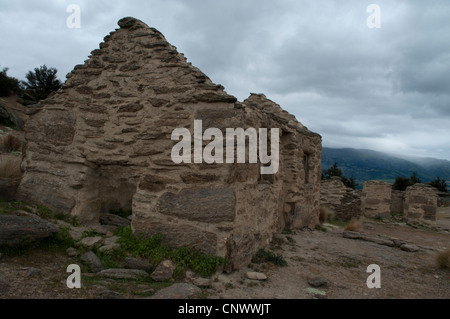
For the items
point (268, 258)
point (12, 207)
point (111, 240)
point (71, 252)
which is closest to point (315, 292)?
point (268, 258)

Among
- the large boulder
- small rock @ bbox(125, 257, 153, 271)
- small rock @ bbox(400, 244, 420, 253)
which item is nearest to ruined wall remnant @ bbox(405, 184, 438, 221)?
small rock @ bbox(400, 244, 420, 253)

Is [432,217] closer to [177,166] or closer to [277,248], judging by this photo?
[277,248]

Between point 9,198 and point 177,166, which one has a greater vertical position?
point 177,166

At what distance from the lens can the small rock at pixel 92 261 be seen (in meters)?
3.45

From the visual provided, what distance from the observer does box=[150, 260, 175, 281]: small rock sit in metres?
3.32

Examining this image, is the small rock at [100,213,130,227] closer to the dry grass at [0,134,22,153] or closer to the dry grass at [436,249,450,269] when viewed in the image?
the dry grass at [0,134,22,153]

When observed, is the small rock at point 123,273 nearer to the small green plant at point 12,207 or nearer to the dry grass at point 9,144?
the small green plant at point 12,207

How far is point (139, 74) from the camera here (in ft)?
14.8

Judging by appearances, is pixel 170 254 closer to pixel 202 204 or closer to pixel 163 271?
pixel 163 271

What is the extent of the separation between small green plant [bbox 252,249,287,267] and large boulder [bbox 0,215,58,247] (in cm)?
282

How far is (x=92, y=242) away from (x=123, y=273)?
0.90 meters

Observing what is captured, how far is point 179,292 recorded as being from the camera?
2883 millimetres
